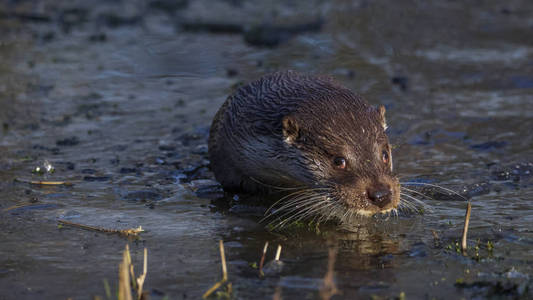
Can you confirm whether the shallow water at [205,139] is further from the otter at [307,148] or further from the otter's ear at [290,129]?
the otter's ear at [290,129]

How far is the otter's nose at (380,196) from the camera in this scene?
4852 millimetres

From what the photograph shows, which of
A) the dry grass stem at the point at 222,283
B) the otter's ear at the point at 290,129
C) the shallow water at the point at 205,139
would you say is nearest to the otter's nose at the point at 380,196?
the shallow water at the point at 205,139

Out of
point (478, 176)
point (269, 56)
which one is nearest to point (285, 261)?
point (478, 176)

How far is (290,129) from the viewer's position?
5.42 metres

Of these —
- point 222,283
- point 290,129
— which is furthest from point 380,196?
point 222,283

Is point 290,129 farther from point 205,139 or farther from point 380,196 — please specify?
point 205,139

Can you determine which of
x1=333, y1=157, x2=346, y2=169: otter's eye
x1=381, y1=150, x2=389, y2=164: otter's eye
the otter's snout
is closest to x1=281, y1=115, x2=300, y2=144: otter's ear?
x1=333, y1=157, x2=346, y2=169: otter's eye

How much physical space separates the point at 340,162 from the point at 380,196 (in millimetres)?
Result: 422

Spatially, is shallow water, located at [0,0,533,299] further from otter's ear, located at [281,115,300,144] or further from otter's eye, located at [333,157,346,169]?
otter's ear, located at [281,115,300,144]

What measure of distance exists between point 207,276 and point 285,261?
51 centimetres

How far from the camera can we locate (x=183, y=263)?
184 inches

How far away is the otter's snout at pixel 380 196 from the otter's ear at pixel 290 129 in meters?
0.78

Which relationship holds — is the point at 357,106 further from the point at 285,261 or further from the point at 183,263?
the point at 183,263

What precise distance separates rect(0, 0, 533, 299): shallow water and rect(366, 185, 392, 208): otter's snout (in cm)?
29
